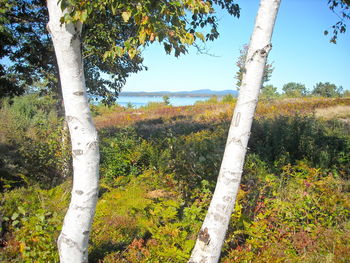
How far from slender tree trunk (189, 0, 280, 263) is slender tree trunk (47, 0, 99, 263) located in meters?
1.25

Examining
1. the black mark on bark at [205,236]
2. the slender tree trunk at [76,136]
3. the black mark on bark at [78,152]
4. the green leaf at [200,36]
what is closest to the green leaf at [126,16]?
the slender tree trunk at [76,136]

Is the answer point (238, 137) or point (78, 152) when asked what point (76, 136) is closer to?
point (78, 152)

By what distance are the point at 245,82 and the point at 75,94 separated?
1.68 m

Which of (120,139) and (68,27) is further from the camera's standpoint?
(120,139)

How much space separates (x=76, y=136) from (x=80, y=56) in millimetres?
803

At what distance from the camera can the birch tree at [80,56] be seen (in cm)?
240

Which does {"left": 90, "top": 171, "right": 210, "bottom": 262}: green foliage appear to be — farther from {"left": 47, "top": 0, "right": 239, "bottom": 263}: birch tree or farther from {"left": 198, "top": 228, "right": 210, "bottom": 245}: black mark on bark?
{"left": 47, "top": 0, "right": 239, "bottom": 263}: birch tree

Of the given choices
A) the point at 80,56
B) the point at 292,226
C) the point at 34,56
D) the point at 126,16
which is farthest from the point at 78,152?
the point at 34,56

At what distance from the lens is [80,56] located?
257 cm

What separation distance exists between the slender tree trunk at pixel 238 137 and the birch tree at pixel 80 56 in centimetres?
54

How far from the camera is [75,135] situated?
8.45ft

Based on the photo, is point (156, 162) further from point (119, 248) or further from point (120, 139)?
point (119, 248)

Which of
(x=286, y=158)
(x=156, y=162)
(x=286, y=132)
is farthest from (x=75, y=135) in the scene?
(x=286, y=132)

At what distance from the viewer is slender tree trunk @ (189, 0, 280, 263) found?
2.45 meters
